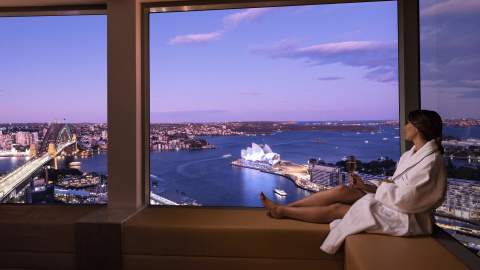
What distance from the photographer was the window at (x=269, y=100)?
3.39 metres

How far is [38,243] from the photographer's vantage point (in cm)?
293

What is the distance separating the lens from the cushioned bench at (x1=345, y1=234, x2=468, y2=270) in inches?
73.6

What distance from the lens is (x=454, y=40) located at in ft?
8.09

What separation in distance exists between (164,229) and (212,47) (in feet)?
5.83

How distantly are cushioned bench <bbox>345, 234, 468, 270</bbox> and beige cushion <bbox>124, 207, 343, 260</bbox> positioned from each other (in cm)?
36

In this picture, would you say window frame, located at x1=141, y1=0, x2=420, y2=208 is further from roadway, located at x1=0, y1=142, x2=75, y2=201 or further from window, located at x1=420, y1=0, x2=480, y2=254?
roadway, located at x1=0, y1=142, x2=75, y2=201

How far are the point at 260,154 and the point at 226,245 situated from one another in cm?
108

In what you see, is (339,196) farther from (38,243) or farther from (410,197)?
(38,243)

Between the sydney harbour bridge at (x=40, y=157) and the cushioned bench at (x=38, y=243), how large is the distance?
0.83 metres

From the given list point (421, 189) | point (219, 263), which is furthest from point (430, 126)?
point (219, 263)

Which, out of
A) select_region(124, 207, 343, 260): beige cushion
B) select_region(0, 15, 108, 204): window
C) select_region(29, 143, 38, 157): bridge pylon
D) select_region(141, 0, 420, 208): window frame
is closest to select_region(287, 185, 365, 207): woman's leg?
select_region(124, 207, 343, 260): beige cushion

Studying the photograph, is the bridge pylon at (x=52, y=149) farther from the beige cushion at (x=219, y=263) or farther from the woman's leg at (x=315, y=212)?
the woman's leg at (x=315, y=212)

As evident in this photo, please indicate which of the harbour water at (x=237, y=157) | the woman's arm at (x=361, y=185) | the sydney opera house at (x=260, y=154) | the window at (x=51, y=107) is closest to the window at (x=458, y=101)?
the woman's arm at (x=361, y=185)

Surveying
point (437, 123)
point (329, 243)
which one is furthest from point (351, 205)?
point (437, 123)
